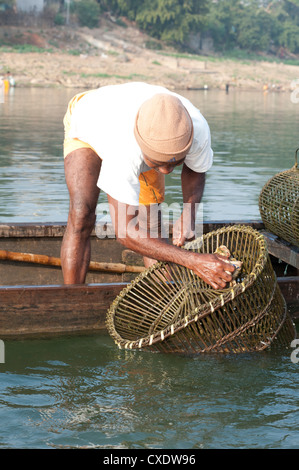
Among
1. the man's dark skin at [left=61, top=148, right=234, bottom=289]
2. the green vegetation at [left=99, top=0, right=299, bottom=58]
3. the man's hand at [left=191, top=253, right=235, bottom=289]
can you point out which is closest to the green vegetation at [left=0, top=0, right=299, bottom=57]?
the green vegetation at [left=99, top=0, right=299, bottom=58]

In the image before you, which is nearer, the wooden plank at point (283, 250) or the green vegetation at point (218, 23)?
the wooden plank at point (283, 250)

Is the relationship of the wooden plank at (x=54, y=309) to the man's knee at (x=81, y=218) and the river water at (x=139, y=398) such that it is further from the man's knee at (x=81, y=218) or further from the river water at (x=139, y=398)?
the man's knee at (x=81, y=218)

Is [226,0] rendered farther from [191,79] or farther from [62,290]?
[62,290]

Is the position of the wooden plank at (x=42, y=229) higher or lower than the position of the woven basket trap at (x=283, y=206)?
lower

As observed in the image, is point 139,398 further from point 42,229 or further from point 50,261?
point 42,229

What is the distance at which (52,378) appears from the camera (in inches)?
149

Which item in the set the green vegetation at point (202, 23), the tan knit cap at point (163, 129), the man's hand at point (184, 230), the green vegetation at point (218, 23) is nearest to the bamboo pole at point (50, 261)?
the man's hand at point (184, 230)

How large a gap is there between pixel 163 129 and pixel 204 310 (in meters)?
0.98

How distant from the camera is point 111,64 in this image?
159 ft

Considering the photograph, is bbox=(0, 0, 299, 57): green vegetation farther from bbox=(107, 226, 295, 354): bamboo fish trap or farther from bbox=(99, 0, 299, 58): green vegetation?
bbox=(107, 226, 295, 354): bamboo fish trap

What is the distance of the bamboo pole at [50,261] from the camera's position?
16.7 ft

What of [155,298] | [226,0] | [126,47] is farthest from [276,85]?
[155,298]

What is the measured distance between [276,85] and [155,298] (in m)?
51.9

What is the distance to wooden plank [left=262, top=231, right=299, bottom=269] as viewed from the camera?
487 cm
